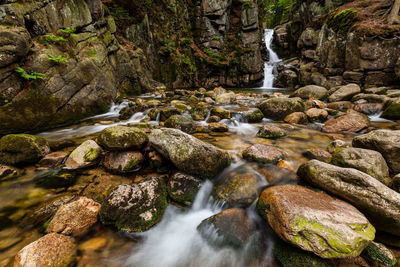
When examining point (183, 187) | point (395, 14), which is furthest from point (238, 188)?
point (395, 14)

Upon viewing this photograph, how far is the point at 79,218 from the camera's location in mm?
2178

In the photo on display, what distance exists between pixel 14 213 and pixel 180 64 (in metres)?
18.7

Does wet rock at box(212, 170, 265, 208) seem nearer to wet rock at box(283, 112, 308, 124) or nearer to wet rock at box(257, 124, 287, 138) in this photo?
wet rock at box(257, 124, 287, 138)

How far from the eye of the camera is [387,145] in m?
2.91

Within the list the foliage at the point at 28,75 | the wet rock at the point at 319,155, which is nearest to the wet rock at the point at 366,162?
the wet rock at the point at 319,155

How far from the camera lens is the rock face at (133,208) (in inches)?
88.1

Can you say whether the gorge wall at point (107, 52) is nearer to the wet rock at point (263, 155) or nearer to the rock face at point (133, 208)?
the rock face at point (133, 208)

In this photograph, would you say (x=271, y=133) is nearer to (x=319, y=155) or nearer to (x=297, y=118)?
(x=319, y=155)

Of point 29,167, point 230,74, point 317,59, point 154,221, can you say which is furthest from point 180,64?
point 154,221

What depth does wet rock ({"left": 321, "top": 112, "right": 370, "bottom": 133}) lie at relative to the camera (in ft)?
16.8

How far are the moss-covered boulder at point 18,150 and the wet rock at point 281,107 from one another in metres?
7.68

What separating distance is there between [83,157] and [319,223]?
421 cm

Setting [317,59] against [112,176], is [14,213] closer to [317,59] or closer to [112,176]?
[112,176]

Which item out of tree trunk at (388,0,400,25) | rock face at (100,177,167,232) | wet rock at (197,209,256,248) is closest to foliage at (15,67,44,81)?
rock face at (100,177,167,232)
